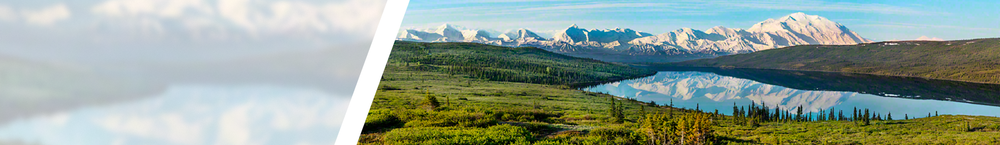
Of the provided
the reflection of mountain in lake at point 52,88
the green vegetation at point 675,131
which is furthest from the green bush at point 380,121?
the reflection of mountain in lake at point 52,88

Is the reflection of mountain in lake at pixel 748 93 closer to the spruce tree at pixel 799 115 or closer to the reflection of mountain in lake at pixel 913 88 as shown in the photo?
the spruce tree at pixel 799 115

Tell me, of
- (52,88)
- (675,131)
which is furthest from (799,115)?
(52,88)

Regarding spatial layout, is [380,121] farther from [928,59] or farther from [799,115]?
[928,59]

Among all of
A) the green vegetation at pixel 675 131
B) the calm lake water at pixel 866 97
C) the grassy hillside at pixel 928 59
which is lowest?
the green vegetation at pixel 675 131

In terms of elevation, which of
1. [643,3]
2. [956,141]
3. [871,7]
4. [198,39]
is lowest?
[956,141]

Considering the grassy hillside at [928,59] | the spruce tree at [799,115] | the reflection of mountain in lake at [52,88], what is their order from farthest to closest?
the spruce tree at [799,115]
the grassy hillside at [928,59]
the reflection of mountain in lake at [52,88]

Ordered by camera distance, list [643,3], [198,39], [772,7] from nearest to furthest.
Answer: [198,39] < [772,7] < [643,3]

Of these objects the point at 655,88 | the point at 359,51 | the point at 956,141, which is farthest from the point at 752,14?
the point at 359,51

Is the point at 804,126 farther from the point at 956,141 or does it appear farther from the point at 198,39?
the point at 198,39

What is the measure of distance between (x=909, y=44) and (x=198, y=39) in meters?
18.4

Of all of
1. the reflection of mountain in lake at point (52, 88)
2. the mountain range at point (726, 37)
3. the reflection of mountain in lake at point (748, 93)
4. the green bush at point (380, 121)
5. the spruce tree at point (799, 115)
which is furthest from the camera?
the reflection of mountain in lake at point (748, 93)

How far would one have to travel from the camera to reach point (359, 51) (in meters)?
7.61

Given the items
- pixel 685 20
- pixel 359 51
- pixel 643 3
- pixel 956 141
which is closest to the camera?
pixel 956 141

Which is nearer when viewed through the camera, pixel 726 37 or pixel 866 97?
pixel 866 97
